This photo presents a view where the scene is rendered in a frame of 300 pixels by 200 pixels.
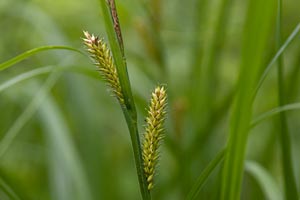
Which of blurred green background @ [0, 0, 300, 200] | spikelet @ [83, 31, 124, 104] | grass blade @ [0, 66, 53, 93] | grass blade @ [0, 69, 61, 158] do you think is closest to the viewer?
spikelet @ [83, 31, 124, 104]

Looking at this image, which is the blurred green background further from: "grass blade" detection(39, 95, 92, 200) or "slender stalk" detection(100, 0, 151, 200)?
"slender stalk" detection(100, 0, 151, 200)

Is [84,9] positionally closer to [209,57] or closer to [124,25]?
[124,25]

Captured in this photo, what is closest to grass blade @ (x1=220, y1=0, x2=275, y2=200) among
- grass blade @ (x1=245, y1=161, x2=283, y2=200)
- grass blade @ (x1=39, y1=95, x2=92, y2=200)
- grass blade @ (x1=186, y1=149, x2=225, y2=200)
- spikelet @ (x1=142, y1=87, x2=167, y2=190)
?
grass blade @ (x1=186, y1=149, x2=225, y2=200)

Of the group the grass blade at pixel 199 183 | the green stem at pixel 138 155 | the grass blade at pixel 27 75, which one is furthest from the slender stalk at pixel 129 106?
the grass blade at pixel 27 75

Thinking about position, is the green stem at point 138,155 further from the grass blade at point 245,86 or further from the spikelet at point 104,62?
the grass blade at point 245,86

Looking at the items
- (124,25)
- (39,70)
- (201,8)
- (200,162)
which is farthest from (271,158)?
(124,25)

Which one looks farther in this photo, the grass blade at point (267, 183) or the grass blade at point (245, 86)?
the grass blade at point (267, 183)
